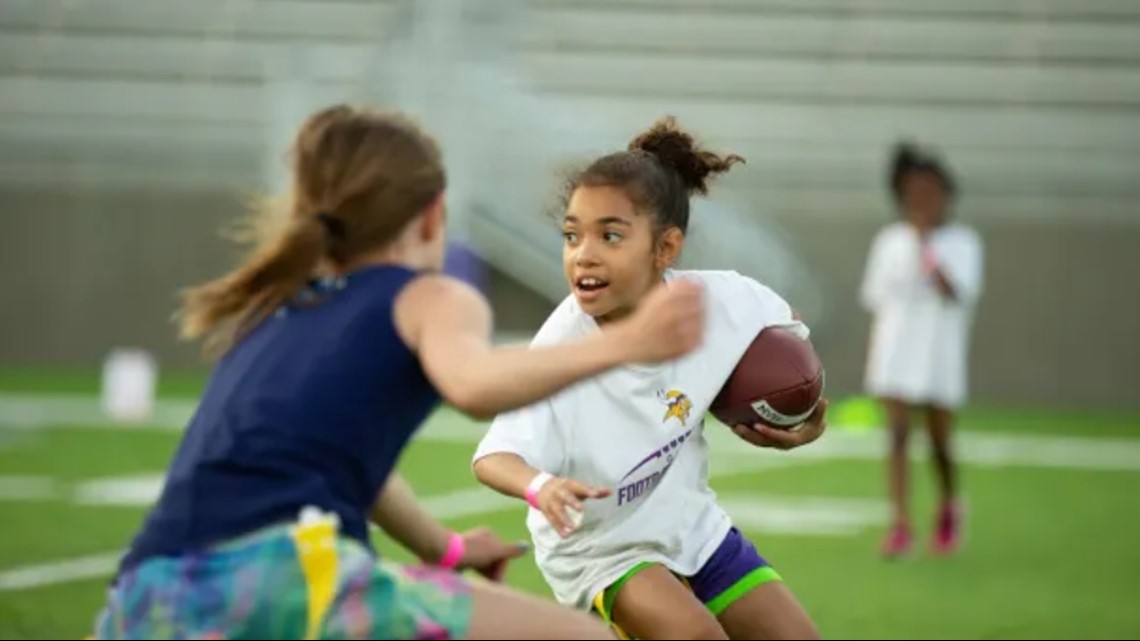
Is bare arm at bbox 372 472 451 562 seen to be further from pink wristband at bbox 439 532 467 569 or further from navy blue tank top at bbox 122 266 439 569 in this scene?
navy blue tank top at bbox 122 266 439 569

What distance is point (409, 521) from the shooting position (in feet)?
16.2

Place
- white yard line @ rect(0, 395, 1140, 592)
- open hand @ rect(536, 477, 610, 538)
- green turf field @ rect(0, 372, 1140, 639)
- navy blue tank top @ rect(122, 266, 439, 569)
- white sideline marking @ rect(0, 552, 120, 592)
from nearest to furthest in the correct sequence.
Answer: navy blue tank top @ rect(122, 266, 439, 569)
open hand @ rect(536, 477, 610, 538)
green turf field @ rect(0, 372, 1140, 639)
white sideline marking @ rect(0, 552, 120, 592)
white yard line @ rect(0, 395, 1140, 592)

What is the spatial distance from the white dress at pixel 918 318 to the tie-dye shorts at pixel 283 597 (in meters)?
7.97

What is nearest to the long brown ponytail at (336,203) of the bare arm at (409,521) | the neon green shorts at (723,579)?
the bare arm at (409,521)

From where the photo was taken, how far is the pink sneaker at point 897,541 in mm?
11477

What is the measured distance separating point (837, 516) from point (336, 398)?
29.2ft

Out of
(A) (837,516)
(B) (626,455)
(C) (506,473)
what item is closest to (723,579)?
(B) (626,455)

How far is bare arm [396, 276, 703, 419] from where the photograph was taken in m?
4.11

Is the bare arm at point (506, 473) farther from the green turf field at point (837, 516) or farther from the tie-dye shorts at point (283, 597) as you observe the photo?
the green turf field at point (837, 516)

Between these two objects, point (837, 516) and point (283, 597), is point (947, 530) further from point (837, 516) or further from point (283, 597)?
point (283, 597)

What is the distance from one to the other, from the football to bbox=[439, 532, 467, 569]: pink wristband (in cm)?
122

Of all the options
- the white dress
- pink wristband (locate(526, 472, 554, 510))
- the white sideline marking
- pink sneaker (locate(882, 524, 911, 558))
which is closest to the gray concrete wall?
the white dress

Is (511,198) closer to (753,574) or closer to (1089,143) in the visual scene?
(1089,143)

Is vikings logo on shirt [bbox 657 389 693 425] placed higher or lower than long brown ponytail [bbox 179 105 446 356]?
lower
